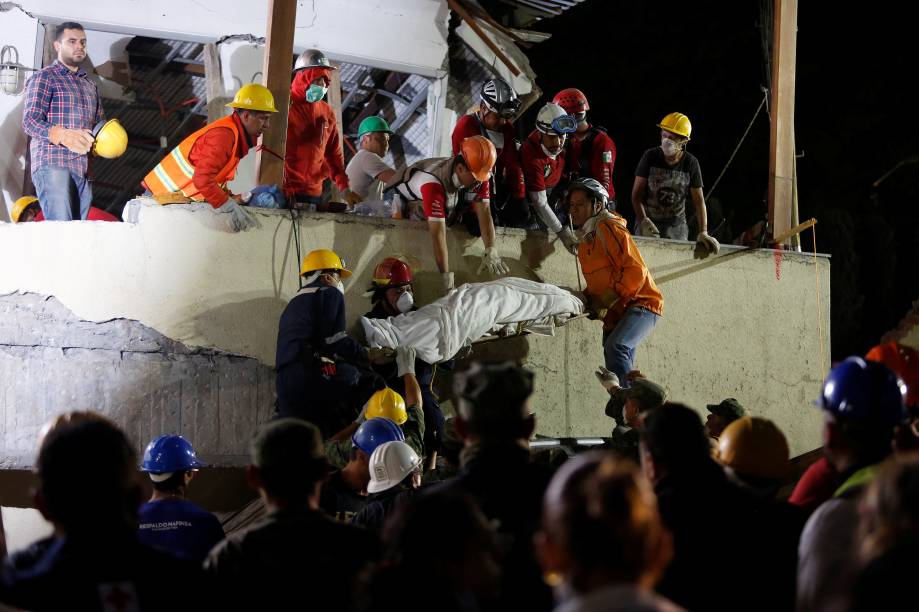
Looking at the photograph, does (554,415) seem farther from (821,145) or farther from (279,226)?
(821,145)

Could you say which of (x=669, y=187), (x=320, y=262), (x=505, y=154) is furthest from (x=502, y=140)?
(x=320, y=262)

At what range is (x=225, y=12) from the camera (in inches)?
472

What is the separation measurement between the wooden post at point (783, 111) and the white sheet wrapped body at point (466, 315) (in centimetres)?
305

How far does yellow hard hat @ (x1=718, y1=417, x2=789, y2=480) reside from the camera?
3.99 m

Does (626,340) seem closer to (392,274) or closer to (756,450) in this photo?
(392,274)

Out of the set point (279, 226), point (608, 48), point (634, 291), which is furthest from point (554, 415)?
point (608, 48)

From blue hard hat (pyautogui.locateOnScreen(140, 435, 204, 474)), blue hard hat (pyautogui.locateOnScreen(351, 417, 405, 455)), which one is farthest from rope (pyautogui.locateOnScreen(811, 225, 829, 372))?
blue hard hat (pyautogui.locateOnScreen(140, 435, 204, 474))

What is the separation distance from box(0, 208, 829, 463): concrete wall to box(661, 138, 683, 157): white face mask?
0.80 m

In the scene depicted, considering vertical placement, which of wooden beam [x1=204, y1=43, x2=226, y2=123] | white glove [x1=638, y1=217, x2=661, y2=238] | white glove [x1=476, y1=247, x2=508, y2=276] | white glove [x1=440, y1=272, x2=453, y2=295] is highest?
wooden beam [x1=204, y1=43, x2=226, y2=123]

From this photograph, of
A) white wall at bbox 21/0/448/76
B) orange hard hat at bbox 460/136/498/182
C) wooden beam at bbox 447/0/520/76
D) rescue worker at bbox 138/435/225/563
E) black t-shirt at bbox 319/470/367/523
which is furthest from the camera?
wooden beam at bbox 447/0/520/76

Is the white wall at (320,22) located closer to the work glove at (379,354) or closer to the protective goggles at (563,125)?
the protective goggles at (563,125)

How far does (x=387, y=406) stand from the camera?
24.0 feet

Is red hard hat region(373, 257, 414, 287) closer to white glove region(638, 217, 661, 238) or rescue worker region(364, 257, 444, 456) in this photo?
A: rescue worker region(364, 257, 444, 456)

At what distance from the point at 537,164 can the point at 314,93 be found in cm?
187
